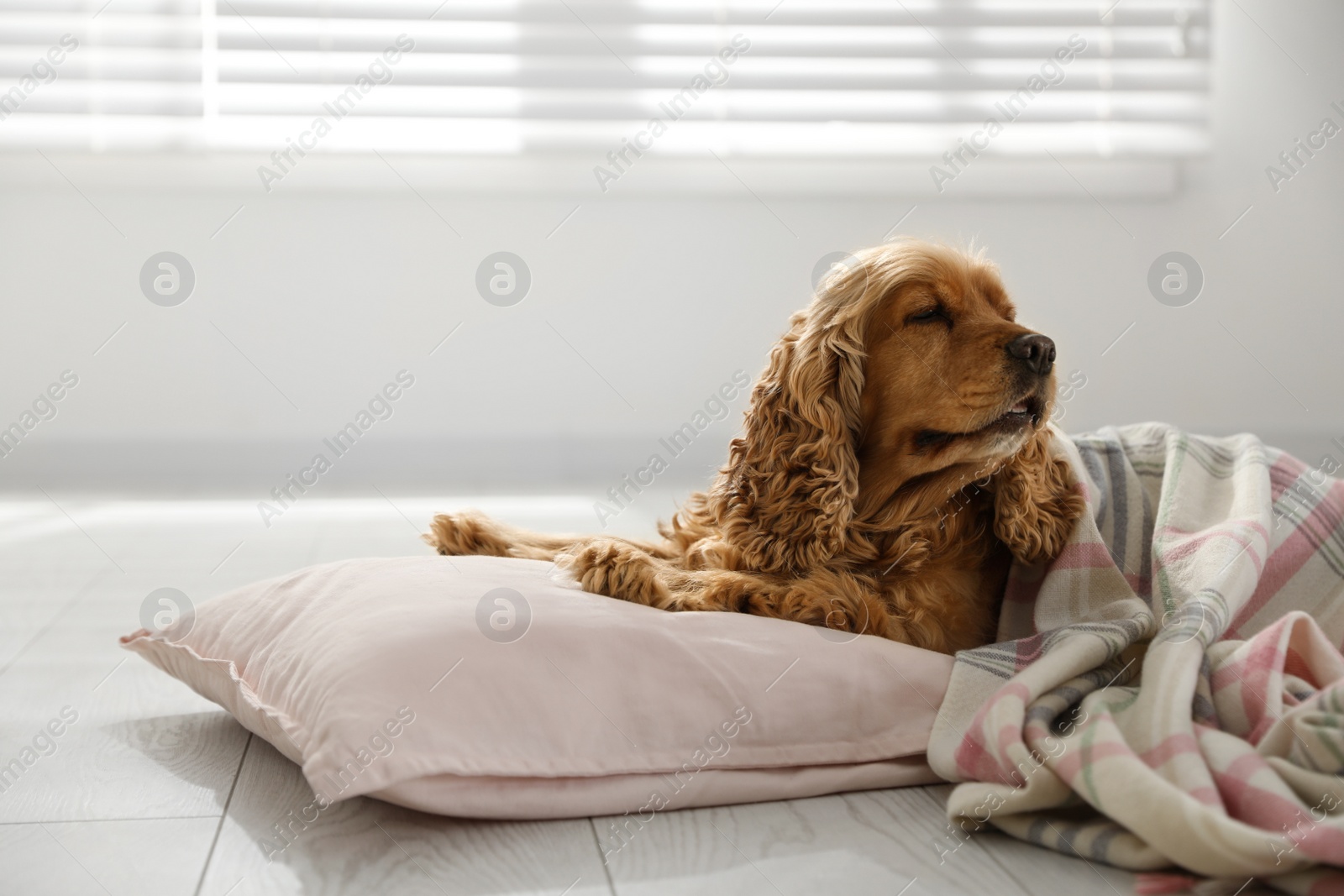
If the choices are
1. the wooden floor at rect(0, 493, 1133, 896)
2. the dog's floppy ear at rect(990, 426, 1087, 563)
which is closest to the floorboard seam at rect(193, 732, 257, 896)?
the wooden floor at rect(0, 493, 1133, 896)

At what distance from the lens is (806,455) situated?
200 cm

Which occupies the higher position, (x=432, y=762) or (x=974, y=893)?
(x=432, y=762)

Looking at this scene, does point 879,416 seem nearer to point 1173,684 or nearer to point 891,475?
point 891,475

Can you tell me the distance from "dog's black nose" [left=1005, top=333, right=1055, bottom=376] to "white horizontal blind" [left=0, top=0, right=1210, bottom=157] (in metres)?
4.08

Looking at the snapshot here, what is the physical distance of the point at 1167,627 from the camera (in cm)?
166

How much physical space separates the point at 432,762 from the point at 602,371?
4.30 metres

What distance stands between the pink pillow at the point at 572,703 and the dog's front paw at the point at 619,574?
6 centimetres

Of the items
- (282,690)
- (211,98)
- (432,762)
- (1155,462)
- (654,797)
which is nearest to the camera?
(432,762)

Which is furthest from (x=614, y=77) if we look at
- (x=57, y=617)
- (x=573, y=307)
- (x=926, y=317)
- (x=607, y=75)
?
(x=926, y=317)

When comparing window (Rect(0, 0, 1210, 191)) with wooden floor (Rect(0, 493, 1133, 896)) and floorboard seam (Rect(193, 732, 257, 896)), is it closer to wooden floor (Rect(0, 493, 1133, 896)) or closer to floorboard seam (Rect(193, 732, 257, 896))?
wooden floor (Rect(0, 493, 1133, 896))

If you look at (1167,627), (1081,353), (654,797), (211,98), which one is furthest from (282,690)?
(1081,353)

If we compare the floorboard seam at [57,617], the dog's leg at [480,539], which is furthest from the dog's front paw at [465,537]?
the floorboard seam at [57,617]

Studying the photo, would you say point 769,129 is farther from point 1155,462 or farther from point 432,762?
point 432,762

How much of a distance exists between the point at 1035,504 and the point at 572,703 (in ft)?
2.77
